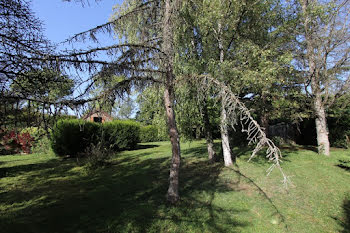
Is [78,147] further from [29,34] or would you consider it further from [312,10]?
[312,10]

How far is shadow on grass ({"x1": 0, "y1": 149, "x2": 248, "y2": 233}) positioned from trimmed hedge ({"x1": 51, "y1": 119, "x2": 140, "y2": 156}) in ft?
13.2

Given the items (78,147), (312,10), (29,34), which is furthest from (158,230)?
(78,147)

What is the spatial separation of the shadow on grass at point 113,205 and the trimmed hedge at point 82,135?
4024mm

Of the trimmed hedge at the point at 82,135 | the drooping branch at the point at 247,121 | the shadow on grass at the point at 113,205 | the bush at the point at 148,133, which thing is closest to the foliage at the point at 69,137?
the trimmed hedge at the point at 82,135

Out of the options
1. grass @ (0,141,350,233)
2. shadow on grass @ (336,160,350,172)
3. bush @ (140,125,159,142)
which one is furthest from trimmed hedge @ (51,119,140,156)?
shadow on grass @ (336,160,350,172)

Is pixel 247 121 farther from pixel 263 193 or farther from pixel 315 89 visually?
pixel 315 89

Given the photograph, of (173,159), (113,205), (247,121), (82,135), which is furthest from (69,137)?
(247,121)

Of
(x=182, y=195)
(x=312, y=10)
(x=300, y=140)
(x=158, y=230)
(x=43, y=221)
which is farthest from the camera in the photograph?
(x=300, y=140)

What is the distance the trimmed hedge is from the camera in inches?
486

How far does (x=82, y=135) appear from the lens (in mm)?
13180

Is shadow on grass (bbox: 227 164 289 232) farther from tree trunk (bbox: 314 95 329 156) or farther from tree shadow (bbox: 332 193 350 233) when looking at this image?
tree trunk (bbox: 314 95 329 156)

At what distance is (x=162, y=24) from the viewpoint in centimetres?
505

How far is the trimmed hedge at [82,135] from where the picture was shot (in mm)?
12344

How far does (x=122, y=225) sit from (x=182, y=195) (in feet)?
6.55
